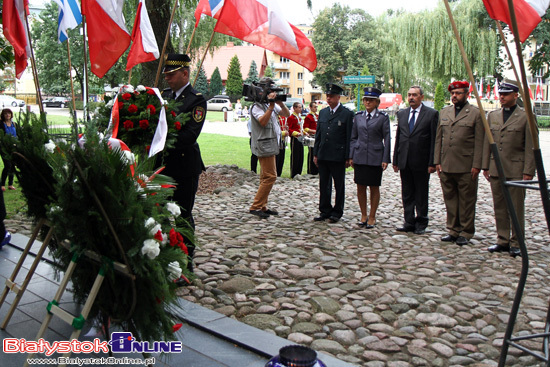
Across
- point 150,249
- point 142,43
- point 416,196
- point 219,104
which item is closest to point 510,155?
point 416,196

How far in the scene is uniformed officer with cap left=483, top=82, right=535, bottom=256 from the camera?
6713 millimetres

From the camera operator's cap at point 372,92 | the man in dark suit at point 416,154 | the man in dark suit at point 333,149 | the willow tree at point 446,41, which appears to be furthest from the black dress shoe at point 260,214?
the willow tree at point 446,41

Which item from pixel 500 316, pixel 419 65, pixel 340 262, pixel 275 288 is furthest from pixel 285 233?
pixel 419 65

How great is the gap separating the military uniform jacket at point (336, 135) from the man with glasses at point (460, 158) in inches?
59.9

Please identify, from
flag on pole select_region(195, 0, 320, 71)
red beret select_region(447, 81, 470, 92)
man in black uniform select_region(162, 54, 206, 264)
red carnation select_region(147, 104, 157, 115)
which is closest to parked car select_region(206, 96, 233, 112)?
red beret select_region(447, 81, 470, 92)

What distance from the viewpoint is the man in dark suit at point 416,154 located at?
26.2 feet

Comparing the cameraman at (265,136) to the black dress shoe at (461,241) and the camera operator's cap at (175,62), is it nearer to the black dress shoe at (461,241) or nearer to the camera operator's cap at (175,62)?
the black dress shoe at (461,241)

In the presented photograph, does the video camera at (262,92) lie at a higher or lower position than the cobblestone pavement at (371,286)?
higher

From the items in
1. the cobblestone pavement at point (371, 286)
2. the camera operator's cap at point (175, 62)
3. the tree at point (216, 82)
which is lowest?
the cobblestone pavement at point (371, 286)

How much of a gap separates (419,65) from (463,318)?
106 ft

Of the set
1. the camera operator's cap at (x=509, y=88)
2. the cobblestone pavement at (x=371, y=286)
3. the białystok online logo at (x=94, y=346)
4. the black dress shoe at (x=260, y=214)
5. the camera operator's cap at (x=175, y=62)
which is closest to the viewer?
the białystok online logo at (x=94, y=346)

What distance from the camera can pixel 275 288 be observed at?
5516 mm

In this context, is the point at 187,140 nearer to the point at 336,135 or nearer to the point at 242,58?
the point at 336,135

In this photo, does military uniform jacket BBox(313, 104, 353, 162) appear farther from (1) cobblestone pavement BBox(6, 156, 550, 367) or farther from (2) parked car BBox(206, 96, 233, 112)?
(2) parked car BBox(206, 96, 233, 112)
